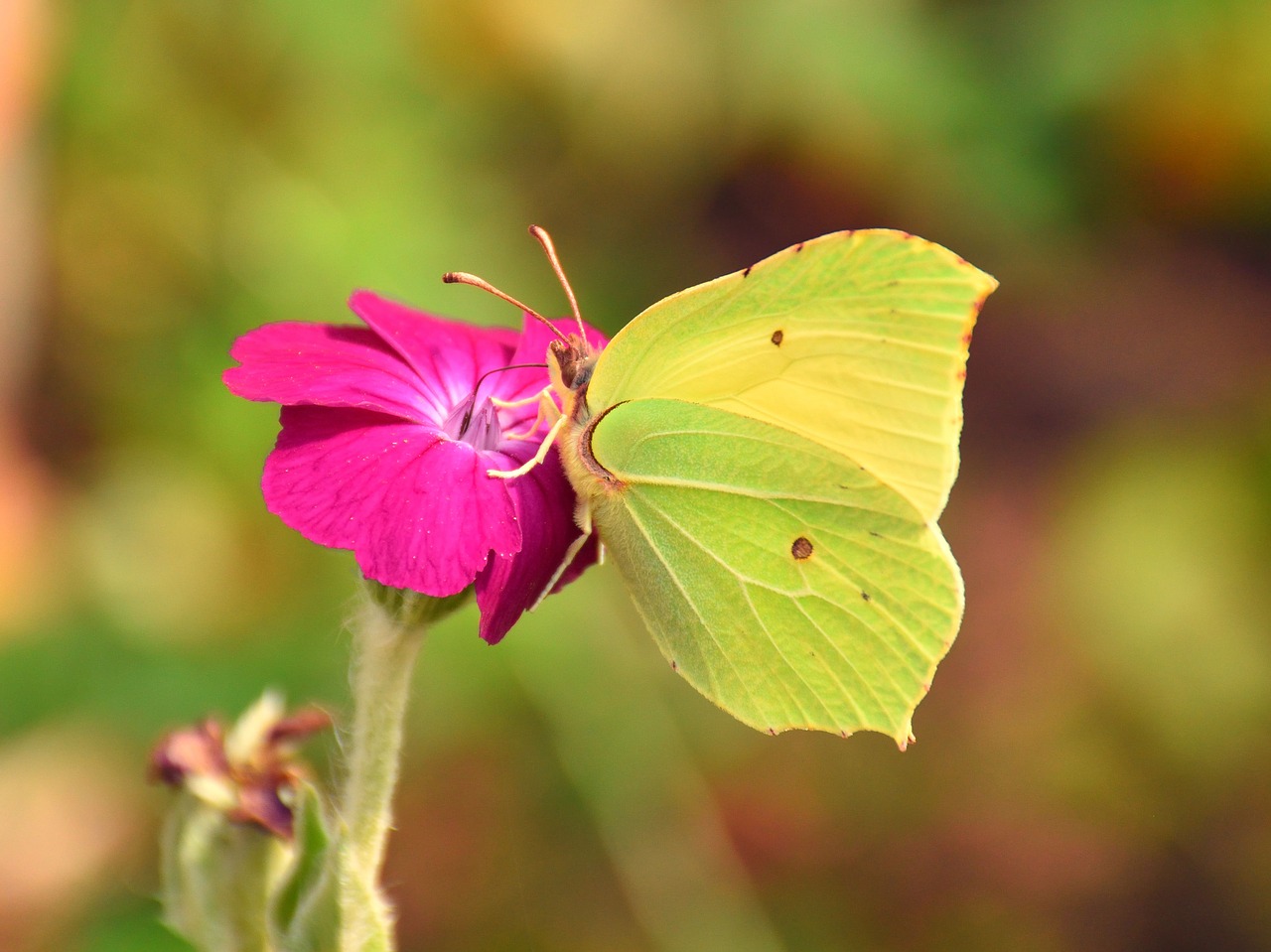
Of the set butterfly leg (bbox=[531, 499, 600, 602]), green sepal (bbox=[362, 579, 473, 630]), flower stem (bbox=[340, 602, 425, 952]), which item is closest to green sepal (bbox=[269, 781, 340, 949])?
flower stem (bbox=[340, 602, 425, 952])

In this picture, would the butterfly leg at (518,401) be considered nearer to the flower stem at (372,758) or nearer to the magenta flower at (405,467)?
the magenta flower at (405,467)

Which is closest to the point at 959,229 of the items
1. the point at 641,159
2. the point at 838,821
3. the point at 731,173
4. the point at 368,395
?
the point at 731,173

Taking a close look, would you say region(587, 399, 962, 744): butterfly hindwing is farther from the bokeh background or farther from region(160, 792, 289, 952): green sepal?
the bokeh background

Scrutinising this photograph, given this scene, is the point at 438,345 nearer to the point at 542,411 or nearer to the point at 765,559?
the point at 542,411

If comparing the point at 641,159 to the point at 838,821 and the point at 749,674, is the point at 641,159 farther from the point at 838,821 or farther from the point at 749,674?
the point at 749,674

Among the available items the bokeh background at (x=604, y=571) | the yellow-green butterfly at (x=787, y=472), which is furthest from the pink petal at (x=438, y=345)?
the bokeh background at (x=604, y=571)

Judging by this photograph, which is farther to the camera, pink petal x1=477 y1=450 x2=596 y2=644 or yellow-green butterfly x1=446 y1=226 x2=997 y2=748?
yellow-green butterfly x1=446 y1=226 x2=997 y2=748
